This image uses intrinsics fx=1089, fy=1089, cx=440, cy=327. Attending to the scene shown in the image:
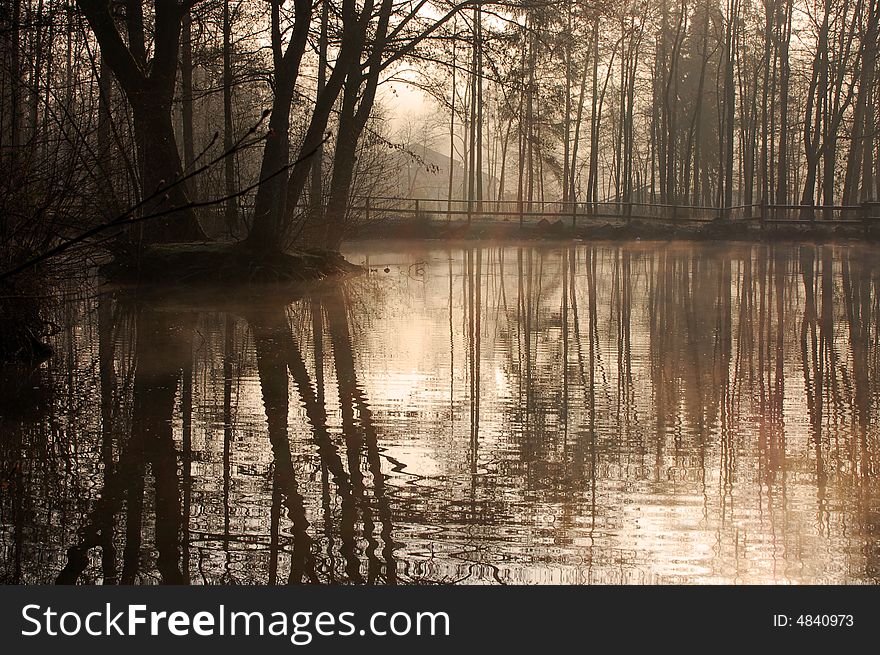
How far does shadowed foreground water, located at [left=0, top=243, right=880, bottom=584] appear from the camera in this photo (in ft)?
12.0

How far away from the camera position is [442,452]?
17.1ft

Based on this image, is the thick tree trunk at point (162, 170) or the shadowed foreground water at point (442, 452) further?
the thick tree trunk at point (162, 170)

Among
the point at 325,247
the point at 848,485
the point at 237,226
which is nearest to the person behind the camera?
the point at 848,485

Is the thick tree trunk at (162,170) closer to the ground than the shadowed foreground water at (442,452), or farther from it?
farther from it

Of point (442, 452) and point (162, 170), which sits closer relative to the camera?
Answer: point (442, 452)

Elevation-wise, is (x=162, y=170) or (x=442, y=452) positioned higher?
(x=162, y=170)

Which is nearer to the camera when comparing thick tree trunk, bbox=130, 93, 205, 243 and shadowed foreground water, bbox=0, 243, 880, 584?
shadowed foreground water, bbox=0, 243, 880, 584

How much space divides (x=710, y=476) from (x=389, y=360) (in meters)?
3.90

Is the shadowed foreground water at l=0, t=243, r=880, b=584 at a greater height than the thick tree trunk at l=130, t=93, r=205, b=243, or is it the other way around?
the thick tree trunk at l=130, t=93, r=205, b=243

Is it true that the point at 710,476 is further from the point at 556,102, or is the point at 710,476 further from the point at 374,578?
the point at 556,102

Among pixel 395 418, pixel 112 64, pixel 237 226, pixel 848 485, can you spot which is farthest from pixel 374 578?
pixel 237 226

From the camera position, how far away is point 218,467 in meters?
4.88

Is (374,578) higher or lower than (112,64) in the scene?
lower

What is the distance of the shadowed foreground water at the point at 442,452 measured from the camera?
3646 mm
